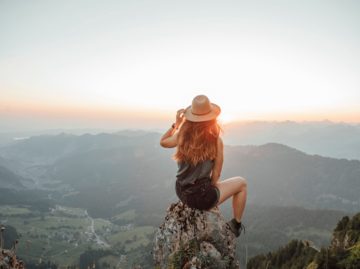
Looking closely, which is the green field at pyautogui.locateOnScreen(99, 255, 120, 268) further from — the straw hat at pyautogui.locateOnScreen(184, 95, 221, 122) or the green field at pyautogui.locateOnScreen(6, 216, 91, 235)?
the straw hat at pyautogui.locateOnScreen(184, 95, 221, 122)

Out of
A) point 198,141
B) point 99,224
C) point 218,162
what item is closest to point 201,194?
point 218,162

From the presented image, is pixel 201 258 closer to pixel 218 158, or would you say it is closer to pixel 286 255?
pixel 218 158

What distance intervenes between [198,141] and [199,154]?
38 cm

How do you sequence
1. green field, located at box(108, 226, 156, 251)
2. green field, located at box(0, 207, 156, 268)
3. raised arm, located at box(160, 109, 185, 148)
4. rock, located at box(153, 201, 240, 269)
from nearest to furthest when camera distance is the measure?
1. rock, located at box(153, 201, 240, 269)
2. raised arm, located at box(160, 109, 185, 148)
3. green field, located at box(0, 207, 156, 268)
4. green field, located at box(108, 226, 156, 251)

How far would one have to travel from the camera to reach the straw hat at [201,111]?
5.21 metres

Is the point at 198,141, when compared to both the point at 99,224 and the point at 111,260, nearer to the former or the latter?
the point at 111,260

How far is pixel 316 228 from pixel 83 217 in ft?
721

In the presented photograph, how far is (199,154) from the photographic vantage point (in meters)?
5.29

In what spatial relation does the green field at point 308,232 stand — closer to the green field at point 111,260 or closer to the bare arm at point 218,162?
the green field at point 111,260

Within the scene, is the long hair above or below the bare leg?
above

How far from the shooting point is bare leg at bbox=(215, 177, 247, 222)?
18.9 feet

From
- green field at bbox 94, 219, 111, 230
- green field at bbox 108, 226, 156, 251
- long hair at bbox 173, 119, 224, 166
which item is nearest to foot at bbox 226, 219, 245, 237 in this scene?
long hair at bbox 173, 119, 224, 166

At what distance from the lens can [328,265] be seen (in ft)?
17.1

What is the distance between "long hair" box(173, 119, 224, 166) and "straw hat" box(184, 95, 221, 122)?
0.62 feet
